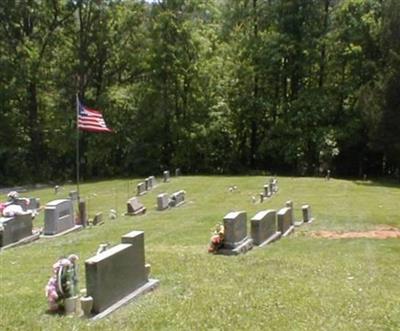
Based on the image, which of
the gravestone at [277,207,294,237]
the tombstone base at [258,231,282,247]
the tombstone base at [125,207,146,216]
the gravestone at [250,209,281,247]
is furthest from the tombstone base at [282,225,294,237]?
the tombstone base at [125,207,146,216]

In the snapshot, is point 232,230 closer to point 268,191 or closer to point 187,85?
point 268,191

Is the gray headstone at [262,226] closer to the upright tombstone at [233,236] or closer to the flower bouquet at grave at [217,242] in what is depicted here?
the upright tombstone at [233,236]

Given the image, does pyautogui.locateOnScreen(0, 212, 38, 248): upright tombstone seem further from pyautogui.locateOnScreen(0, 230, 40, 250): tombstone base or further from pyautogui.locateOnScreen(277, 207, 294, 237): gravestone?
pyautogui.locateOnScreen(277, 207, 294, 237): gravestone

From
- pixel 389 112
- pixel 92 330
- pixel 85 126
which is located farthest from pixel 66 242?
pixel 389 112

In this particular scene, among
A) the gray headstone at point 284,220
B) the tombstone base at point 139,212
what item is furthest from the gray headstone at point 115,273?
the tombstone base at point 139,212

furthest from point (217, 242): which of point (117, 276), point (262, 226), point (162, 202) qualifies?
point (162, 202)

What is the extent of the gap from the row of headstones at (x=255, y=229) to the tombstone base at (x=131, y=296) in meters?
4.15

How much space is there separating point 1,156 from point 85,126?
25316 millimetres

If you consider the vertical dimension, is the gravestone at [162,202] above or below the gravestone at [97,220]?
above

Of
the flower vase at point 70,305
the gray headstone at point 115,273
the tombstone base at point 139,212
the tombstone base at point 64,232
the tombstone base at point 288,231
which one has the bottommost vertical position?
the tombstone base at point 64,232

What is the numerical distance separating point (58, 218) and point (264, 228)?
6907mm

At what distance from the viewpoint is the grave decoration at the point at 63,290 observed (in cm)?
782

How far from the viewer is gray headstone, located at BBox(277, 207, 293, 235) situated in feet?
55.4

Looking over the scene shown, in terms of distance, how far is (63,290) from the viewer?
7.84 metres
